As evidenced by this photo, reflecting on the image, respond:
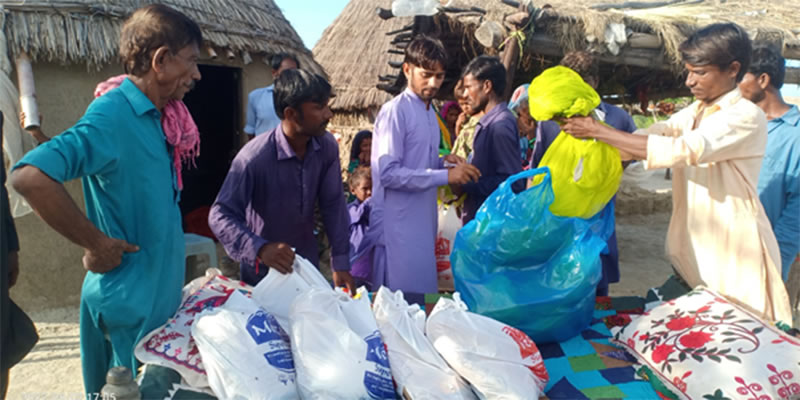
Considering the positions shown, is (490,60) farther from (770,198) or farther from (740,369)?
(740,369)

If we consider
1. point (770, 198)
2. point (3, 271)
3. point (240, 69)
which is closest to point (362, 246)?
point (3, 271)

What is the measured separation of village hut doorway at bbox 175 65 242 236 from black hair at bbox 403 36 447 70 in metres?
6.37

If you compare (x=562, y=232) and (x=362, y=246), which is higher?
(x=562, y=232)

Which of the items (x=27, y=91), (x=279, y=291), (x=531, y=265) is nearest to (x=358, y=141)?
(x=27, y=91)

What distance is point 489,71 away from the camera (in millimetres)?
3316

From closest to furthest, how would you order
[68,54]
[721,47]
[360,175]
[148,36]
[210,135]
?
[148,36], [721,47], [360,175], [68,54], [210,135]

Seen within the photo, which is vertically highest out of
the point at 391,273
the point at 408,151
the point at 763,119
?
the point at 763,119

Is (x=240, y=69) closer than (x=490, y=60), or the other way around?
(x=490, y=60)

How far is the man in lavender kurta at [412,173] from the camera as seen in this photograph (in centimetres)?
282

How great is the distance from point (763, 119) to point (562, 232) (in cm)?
95

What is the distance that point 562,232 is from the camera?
7.57 ft

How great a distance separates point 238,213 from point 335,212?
533mm

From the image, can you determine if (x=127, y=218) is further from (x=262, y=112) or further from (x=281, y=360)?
(x=262, y=112)

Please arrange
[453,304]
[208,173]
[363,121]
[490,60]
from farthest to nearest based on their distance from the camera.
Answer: [363,121] < [208,173] < [490,60] < [453,304]
